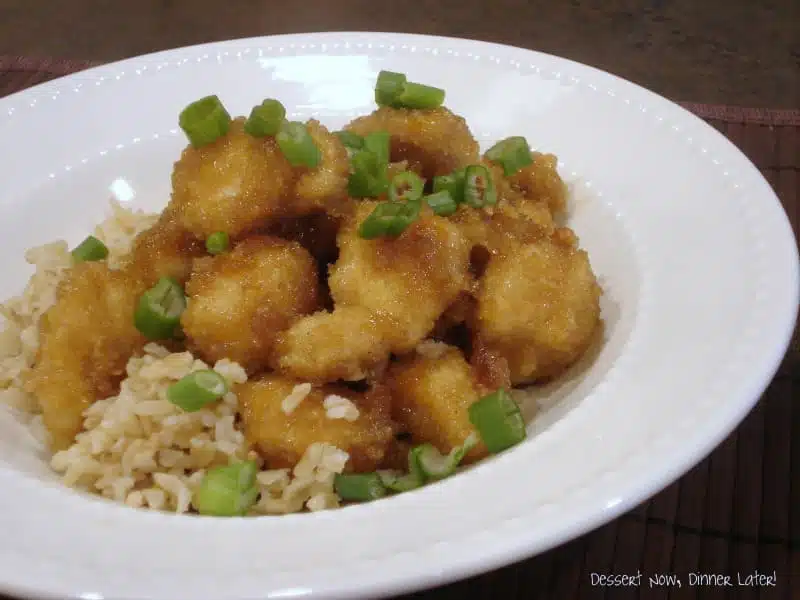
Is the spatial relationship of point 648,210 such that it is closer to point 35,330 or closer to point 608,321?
point 608,321

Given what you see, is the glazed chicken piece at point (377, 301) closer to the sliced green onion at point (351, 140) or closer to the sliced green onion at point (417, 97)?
the sliced green onion at point (351, 140)

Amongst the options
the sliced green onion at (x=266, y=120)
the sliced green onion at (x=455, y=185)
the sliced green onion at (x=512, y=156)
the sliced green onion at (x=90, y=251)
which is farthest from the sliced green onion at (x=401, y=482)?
the sliced green onion at (x=90, y=251)

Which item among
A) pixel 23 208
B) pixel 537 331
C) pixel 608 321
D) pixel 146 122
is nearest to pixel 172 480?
pixel 537 331

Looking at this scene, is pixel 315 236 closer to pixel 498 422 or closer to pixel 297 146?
pixel 297 146

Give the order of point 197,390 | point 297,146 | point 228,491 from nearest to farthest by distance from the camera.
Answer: point 228,491 → point 197,390 → point 297,146

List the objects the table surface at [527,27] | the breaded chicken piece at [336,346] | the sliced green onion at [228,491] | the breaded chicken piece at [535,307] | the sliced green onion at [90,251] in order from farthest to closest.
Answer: the table surface at [527,27]
the sliced green onion at [90,251]
the breaded chicken piece at [535,307]
the breaded chicken piece at [336,346]
the sliced green onion at [228,491]

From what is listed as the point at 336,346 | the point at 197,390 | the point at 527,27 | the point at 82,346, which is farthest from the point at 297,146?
the point at 527,27
